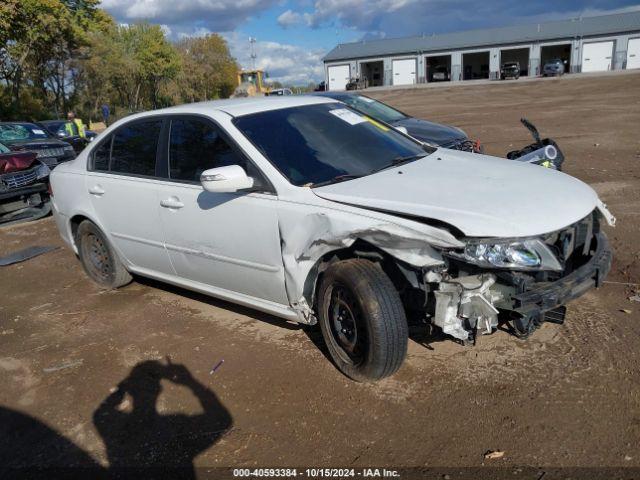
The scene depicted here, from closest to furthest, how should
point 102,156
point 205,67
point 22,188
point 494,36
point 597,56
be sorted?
point 102,156 < point 22,188 < point 597,56 < point 205,67 < point 494,36

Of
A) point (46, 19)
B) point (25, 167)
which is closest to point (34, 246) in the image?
point (25, 167)

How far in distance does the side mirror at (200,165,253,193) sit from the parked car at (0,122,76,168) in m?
8.32

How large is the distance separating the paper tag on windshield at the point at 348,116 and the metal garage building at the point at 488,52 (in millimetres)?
56391

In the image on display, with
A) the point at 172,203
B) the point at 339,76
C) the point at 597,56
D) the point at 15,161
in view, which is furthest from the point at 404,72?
Result: the point at 172,203

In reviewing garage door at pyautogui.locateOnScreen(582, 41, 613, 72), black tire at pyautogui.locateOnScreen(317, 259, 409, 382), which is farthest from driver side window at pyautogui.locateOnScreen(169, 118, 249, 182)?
garage door at pyautogui.locateOnScreen(582, 41, 613, 72)

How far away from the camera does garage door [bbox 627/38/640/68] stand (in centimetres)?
5081

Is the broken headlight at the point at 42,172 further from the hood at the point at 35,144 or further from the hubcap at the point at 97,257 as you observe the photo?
the hubcap at the point at 97,257

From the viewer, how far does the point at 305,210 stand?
3381 mm

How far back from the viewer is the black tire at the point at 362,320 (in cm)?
312

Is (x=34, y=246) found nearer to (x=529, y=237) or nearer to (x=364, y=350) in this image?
(x=364, y=350)

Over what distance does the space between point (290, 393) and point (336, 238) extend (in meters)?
1.03

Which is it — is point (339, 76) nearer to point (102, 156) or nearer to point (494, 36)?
point (494, 36)

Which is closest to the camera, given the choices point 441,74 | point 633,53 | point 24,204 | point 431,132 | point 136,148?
point 136,148

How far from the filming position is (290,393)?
342cm
